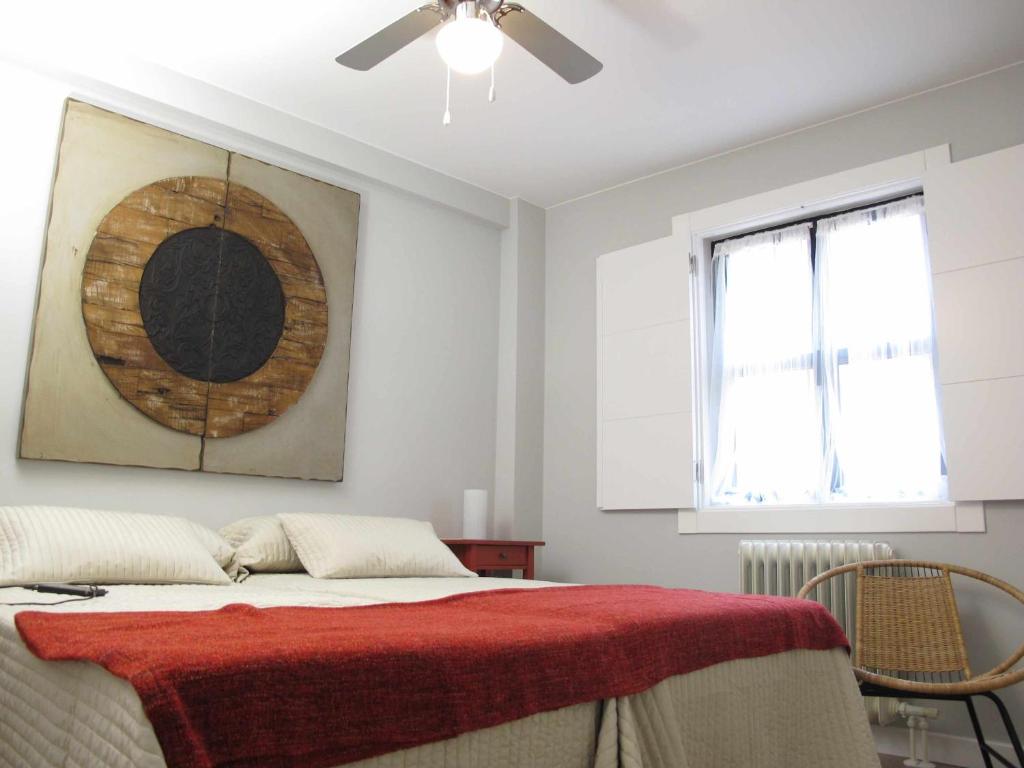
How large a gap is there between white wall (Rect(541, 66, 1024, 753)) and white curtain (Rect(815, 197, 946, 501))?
0.83 feet

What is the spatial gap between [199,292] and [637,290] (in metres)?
2.08

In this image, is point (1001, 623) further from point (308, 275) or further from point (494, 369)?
point (308, 275)

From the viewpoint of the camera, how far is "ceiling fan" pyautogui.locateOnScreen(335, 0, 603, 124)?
88.6 inches

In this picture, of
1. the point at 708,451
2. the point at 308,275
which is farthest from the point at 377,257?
the point at 708,451

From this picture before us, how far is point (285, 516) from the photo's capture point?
314cm

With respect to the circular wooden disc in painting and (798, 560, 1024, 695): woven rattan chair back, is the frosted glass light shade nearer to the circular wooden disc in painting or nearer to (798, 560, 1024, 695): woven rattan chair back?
the circular wooden disc in painting

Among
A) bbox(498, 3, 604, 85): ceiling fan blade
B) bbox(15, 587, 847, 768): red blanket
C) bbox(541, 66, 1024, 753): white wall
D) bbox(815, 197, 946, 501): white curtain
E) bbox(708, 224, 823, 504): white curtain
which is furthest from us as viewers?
bbox(708, 224, 823, 504): white curtain

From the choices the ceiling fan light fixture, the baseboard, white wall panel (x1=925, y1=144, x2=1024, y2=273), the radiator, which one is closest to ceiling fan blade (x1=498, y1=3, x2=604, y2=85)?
the ceiling fan light fixture

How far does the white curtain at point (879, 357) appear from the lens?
3.31m

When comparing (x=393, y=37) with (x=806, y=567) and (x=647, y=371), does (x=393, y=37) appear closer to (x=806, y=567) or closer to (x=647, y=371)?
(x=647, y=371)

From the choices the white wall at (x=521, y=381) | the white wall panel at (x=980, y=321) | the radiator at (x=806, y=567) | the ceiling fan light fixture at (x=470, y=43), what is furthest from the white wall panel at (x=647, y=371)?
the ceiling fan light fixture at (x=470, y=43)

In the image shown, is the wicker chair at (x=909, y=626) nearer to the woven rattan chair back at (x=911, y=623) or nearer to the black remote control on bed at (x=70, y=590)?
the woven rattan chair back at (x=911, y=623)

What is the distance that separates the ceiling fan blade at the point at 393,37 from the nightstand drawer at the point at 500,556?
6.93 feet

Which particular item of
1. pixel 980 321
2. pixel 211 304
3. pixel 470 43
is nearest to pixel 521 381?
pixel 211 304
